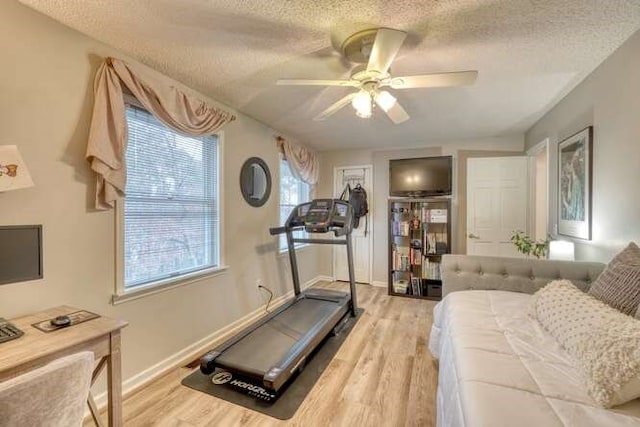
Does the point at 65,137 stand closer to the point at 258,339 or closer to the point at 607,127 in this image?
the point at 258,339

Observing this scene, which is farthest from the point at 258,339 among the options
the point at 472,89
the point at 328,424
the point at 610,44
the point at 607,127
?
the point at 610,44

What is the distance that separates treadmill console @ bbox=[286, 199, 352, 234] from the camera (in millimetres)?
3121

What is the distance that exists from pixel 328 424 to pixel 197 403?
869 millimetres

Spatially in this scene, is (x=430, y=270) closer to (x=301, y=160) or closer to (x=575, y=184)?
(x=575, y=184)

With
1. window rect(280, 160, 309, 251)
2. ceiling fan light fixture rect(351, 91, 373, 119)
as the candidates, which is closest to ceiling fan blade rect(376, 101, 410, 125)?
ceiling fan light fixture rect(351, 91, 373, 119)

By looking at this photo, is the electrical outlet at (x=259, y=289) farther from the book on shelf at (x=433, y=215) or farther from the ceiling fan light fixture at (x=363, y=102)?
the book on shelf at (x=433, y=215)

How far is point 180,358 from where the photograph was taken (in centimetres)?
236

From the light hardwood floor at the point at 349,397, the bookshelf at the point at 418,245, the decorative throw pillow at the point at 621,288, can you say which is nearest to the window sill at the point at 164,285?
the light hardwood floor at the point at 349,397

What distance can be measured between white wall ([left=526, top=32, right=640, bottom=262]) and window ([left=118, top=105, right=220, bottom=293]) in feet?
10.3

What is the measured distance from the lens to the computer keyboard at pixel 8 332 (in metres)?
1.21

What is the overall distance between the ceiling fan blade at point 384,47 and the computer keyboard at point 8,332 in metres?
Answer: 2.16

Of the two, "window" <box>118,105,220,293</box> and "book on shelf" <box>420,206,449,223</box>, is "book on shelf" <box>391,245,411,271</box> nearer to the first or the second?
"book on shelf" <box>420,206,449,223</box>

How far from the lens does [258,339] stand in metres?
2.43

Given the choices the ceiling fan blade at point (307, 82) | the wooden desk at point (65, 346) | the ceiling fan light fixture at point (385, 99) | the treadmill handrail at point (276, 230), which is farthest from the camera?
the treadmill handrail at point (276, 230)
